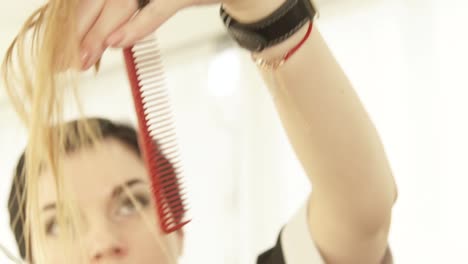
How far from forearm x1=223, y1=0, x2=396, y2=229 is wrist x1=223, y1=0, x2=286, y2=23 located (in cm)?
2

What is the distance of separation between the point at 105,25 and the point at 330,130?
0.16 m

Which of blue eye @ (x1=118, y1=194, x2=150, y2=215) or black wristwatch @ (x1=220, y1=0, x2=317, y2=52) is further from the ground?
black wristwatch @ (x1=220, y1=0, x2=317, y2=52)

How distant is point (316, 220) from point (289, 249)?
0.19 ft

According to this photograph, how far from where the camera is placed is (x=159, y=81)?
396mm

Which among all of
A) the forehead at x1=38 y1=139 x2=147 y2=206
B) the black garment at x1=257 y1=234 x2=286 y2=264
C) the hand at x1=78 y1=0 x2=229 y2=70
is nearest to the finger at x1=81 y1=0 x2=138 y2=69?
the hand at x1=78 y1=0 x2=229 y2=70

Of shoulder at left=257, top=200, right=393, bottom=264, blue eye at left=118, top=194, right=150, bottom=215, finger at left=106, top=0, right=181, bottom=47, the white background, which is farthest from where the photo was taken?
the white background

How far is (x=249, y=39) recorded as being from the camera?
394 millimetres

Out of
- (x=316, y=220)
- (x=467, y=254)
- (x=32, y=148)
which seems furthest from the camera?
(x=467, y=254)

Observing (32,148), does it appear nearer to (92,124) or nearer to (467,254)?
(92,124)

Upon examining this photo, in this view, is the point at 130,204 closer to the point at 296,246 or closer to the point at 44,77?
the point at 296,246

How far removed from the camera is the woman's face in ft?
1.84

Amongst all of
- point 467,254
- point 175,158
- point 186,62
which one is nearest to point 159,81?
point 175,158

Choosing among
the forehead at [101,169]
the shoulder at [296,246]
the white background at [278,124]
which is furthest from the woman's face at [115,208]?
the white background at [278,124]

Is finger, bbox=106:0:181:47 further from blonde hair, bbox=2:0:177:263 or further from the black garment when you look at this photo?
the black garment
